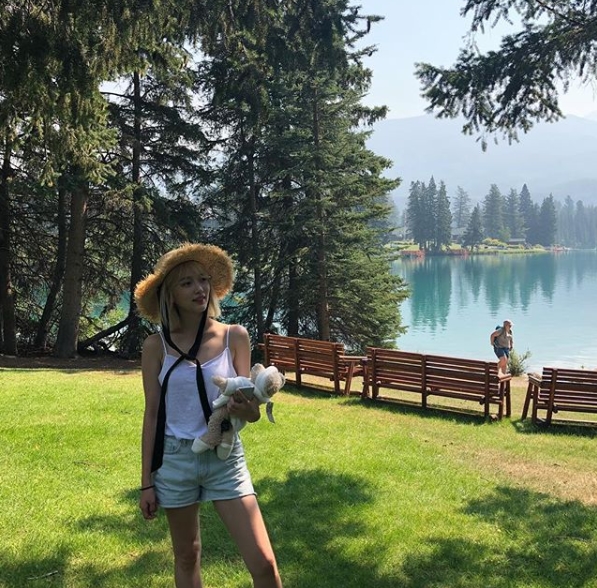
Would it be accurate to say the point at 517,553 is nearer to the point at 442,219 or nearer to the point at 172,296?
the point at 172,296

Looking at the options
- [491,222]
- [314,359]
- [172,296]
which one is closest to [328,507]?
[172,296]

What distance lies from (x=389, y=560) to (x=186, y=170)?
15.5 metres

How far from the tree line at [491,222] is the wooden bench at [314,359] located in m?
102

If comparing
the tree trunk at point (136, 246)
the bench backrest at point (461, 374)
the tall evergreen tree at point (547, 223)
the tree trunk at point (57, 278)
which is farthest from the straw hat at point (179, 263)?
the tall evergreen tree at point (547, 223)

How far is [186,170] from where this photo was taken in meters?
17.7

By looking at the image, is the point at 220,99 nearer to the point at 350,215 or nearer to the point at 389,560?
the point at 350,215

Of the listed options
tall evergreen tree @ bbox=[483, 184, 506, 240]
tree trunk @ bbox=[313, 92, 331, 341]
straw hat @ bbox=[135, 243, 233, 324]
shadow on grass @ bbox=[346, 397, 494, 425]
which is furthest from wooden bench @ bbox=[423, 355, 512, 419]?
tall evergreen tree @ bbox=[483, 184, 506, 240]

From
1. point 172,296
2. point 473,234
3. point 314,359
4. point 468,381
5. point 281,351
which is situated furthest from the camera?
point 473,234

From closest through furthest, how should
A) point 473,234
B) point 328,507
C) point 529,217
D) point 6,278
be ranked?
point 328,507, point 6,278, point 473,234, point 529,217

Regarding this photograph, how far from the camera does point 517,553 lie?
12.7ft

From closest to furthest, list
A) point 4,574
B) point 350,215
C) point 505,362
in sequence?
point 4,574
point 505,362
point 350,215

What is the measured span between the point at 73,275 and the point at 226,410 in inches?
560

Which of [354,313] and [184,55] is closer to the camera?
[184,55]

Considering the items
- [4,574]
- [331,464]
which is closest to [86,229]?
[331,464]
